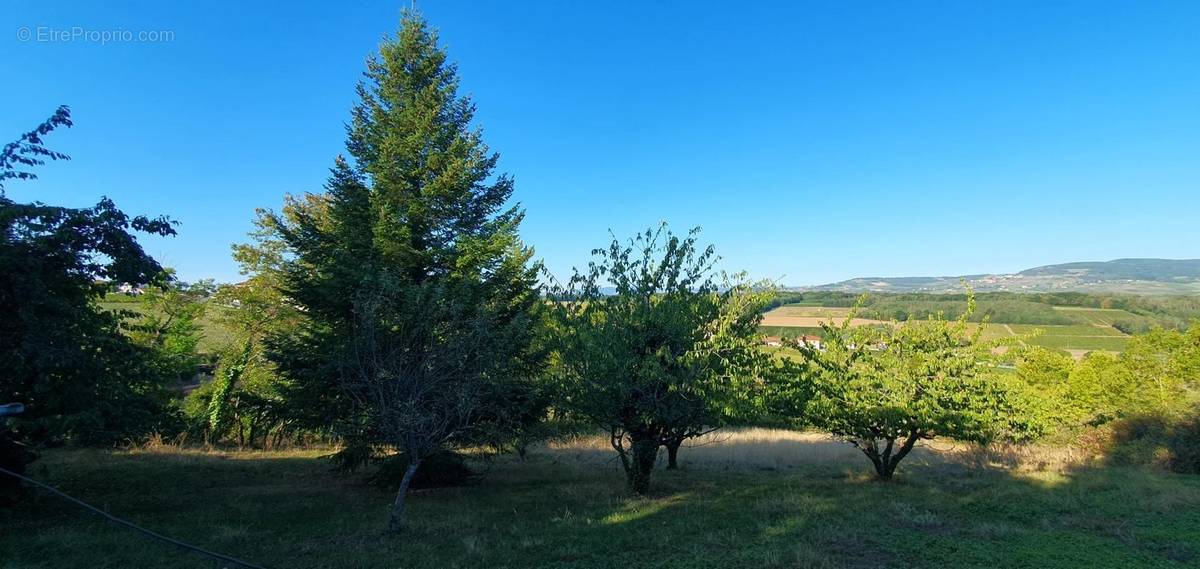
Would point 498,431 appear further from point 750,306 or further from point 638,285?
point 750,306

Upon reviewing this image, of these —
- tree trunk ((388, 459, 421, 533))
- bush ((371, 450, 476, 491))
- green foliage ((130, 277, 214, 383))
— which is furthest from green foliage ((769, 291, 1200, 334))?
tree trunk ((388, 459, 421, 533))

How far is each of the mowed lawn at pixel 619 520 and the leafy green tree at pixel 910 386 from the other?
1517 mm

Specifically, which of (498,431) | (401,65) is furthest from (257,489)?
(401,65)

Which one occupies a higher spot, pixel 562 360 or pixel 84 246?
pixel 84 246

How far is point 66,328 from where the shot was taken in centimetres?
964

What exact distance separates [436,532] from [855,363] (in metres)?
11.2

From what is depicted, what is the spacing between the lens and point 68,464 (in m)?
15.9

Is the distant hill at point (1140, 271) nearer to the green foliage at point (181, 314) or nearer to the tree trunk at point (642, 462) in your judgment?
the tree trunk at point (642, 462)

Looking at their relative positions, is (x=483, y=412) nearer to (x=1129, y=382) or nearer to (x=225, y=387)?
(x=225, y=387)

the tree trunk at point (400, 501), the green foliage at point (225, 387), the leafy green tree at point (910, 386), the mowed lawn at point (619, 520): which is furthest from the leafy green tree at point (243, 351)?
the leafy green tree at point (910, 386)

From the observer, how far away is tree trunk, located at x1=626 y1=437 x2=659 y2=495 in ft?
41.7

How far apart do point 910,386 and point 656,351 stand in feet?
22.7

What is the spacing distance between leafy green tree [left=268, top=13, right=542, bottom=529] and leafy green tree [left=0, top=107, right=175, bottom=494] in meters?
3.10

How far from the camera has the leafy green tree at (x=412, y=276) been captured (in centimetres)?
973
